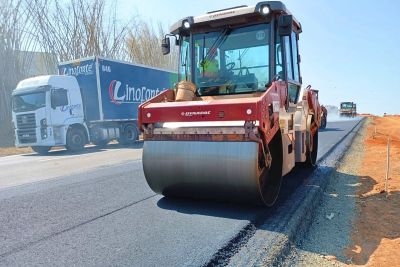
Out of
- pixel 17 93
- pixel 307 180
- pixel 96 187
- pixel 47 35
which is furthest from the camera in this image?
pixel 47 35

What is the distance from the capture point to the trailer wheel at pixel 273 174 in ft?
15.6

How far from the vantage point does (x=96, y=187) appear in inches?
240

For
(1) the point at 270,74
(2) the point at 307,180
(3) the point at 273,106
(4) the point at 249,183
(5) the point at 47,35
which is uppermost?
(5) the point at 47,35

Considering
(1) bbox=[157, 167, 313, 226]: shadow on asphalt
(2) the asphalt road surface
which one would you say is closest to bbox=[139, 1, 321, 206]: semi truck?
(1) bbox=[157, 167, 313, 226]: shadow on asphalt

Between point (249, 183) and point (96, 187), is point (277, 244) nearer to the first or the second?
point (249, 183)

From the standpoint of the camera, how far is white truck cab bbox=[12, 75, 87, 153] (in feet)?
44.3

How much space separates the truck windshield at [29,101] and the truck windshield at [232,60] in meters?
9.91

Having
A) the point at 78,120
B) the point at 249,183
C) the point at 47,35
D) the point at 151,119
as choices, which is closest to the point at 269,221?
the point at 249,183

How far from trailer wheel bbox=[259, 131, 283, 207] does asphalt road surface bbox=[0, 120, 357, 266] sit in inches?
10.7

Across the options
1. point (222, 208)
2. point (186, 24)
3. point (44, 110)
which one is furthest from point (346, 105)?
point (222, 208)

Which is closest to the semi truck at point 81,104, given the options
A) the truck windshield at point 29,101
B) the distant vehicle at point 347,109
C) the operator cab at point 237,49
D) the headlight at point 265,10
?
the truck windshield at point 29,101

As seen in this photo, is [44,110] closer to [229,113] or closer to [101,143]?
[101,143]

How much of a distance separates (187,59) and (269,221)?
2816 mm

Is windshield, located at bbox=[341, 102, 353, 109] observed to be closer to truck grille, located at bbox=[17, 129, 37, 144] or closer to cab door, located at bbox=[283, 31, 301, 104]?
truck grille, located at bbox=[17, 129, 37, 144]
